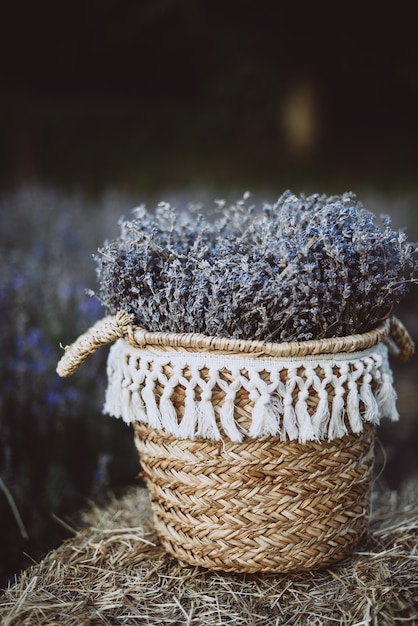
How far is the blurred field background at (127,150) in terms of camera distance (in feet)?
7.68

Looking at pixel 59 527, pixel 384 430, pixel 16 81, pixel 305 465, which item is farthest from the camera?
pixel 16 81

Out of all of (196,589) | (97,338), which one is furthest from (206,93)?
(196,589)

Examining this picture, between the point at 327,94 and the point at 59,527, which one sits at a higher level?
the point at 327,94

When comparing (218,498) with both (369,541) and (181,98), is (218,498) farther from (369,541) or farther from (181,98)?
(181,98)

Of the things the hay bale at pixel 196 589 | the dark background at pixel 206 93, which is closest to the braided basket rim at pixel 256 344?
the hay bale at pixel 196 589

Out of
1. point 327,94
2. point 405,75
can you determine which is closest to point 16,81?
point 327,94

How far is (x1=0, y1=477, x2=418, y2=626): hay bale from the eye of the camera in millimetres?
1390

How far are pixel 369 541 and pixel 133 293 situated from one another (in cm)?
94

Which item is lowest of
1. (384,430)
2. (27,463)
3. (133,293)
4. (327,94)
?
(384,430)

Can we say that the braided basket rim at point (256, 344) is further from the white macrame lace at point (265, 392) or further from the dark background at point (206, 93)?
the dark background at point (206, 93)

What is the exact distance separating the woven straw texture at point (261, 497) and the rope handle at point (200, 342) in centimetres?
22

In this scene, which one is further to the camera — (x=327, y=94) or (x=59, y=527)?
(x=327, y=94)

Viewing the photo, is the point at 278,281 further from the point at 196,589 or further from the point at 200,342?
the point at 196,589

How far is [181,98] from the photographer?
38.5ft
